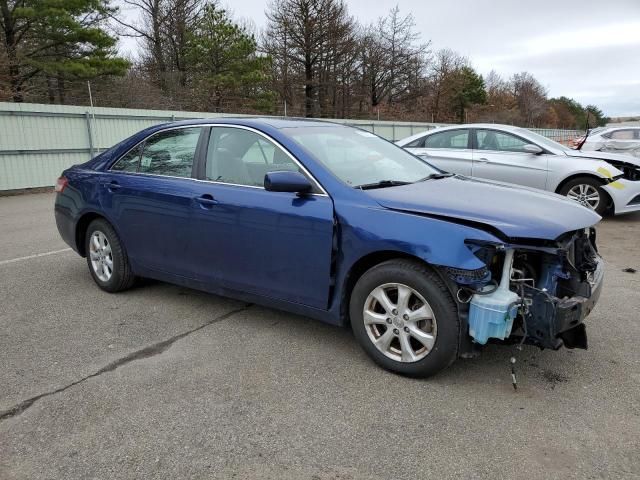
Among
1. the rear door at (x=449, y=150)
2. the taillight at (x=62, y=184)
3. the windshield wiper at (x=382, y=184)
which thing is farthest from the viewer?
the rear door at (x=449, y=150)

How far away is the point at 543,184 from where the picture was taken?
8359 mm

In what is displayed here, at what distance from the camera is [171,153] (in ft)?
14.7

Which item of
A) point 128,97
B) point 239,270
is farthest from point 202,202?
point 128,97

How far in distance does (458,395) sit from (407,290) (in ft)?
2.17

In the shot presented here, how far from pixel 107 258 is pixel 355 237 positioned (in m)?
2.68

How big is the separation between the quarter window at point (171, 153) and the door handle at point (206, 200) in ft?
1.00

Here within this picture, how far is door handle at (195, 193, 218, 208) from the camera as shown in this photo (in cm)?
398

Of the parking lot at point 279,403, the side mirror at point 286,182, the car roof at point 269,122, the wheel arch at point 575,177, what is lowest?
the parking lot at point 279,403

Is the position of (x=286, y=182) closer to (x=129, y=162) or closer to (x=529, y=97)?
(x=129, y=162)

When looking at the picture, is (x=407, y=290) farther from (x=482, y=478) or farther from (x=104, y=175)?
(x=104, y=175)

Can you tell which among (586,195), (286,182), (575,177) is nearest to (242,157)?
(286,182)

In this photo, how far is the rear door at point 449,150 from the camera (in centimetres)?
883

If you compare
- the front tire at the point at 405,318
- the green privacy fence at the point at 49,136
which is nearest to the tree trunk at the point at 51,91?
the green privacy fence at the point at 49,136

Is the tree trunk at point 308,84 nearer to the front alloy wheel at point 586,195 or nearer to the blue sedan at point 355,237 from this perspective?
the front alloy wheel at point 586,195
